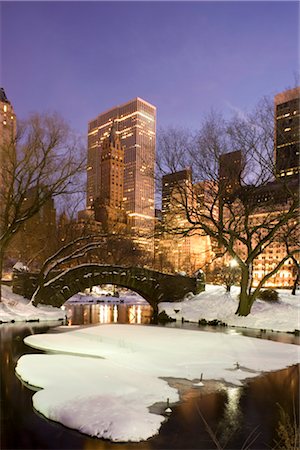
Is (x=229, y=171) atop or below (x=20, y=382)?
atop

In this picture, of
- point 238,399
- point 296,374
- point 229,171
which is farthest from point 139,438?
point 229,171

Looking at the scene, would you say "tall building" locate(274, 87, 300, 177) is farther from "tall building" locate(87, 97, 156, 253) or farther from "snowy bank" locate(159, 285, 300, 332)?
"tall building" locate(87, 97, 156, 253)

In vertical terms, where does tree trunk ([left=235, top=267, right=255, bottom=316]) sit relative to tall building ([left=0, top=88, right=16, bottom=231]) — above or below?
below

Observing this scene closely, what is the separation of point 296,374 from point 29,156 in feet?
67.4

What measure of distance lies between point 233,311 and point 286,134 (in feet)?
41.0

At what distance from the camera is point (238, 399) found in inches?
420

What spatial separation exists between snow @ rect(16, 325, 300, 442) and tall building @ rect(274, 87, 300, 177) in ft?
37.6

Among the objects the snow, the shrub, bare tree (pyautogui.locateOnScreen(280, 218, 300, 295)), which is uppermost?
bare tree (pyautogui.locateOnScreen(280, 218, 300, 295))

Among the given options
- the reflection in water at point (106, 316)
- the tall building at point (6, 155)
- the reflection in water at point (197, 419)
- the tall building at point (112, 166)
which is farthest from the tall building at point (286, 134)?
the tall building at point (112, 166)

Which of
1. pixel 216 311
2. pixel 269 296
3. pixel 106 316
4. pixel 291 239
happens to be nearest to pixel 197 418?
pixel 216 311

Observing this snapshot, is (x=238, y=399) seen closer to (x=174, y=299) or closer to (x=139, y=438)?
(x=139, y=438)

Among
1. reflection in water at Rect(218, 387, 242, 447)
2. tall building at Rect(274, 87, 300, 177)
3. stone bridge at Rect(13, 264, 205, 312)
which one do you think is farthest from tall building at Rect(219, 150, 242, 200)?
reflection in water at Rect(218, 387, 242, 447)

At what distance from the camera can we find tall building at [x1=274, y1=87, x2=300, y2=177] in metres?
24.0

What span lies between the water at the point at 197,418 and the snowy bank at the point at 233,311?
13.1 metres
